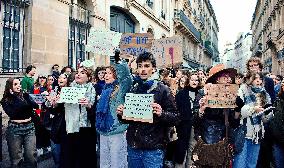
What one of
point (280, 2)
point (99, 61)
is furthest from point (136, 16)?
point (280, 2)

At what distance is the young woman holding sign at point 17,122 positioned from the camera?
16.9ft

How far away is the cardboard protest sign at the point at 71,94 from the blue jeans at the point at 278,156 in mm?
2892

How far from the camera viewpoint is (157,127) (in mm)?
3643

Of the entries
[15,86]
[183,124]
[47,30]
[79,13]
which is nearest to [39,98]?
[15,86]

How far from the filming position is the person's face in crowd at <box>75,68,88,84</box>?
4.99 metres

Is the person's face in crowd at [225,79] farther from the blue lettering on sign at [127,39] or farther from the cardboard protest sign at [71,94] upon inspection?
the blue lettering on sign at [127,39]

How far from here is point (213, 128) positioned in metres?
3.89

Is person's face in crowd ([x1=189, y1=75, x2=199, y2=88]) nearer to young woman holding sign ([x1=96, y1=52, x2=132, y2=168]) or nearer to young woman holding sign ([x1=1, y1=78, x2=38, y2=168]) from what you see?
young woman holding sign ([x1=96, y1=52, x2=132, y2=168])

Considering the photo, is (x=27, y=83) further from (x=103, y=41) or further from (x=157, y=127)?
(x=157, y=127)

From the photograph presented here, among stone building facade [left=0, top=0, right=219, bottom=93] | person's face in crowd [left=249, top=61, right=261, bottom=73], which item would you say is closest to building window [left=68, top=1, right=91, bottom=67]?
stone building facade [left=0, top=0, right=219, bottom=93]

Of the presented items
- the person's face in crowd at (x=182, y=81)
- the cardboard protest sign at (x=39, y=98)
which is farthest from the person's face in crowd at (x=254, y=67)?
the cardboard protest sign at (x=39, y=98)

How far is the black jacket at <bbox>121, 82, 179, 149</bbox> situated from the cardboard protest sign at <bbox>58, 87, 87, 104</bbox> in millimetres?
1319

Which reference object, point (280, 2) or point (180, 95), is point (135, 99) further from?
point (280, 2)

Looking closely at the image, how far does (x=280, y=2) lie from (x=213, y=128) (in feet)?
94.6
